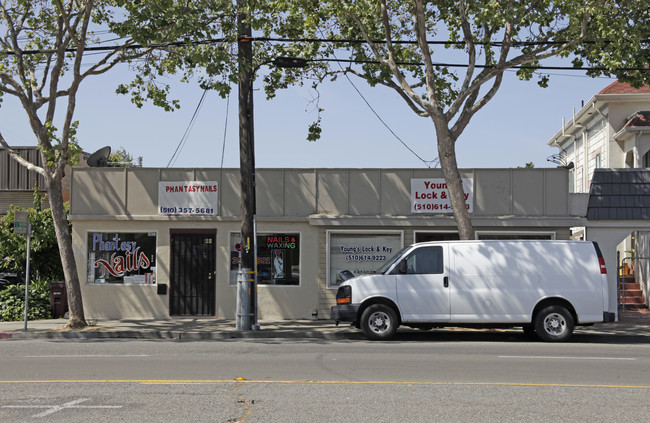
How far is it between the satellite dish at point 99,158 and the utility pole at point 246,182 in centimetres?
648

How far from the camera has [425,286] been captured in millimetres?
14914

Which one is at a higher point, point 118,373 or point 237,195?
point 237,195

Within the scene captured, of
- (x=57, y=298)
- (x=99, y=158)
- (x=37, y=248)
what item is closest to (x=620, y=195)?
(x=99, y=158)

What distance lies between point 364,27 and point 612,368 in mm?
10291

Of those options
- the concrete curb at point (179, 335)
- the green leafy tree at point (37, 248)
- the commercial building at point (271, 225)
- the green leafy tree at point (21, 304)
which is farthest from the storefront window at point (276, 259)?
the green leafy tree at point (37, 248)

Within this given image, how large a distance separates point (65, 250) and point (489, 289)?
1014 cm

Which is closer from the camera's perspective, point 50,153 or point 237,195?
point 50,153

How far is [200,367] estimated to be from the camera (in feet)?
35.0

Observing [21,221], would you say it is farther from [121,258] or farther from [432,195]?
[432,195]

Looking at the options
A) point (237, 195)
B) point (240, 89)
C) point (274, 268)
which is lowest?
point (274, 268)

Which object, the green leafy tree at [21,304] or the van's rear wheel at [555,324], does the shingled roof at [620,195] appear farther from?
the green leafy tree at [21,304]

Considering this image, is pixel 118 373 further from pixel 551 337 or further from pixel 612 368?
pixel 551 337

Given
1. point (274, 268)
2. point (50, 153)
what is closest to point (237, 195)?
point (274, 268)

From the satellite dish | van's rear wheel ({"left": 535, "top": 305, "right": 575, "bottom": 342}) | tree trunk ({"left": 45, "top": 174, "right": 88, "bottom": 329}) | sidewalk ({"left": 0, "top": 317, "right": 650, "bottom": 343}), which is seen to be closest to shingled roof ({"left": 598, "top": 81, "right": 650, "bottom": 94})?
sidewalk ({"left": 0, "top": 317, "right": 650, "bottom": 343})
